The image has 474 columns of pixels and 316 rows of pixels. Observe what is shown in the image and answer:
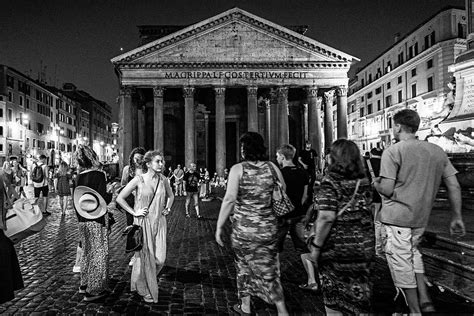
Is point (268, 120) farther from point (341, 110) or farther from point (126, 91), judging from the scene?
point (126, 91)

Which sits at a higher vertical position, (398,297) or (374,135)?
(374,135)

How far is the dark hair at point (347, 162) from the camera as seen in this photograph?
10.4ft

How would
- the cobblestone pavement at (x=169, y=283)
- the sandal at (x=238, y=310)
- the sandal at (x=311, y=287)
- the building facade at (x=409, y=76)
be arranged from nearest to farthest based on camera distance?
the sandal at (x=238, y=310)
the cobblestone pavement at (x=169, y=283)
the sandal at (x=311, y=287)
the building facade at (x=409, y=76)

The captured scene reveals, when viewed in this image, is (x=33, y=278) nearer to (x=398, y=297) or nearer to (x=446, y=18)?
(x=398, y=297)

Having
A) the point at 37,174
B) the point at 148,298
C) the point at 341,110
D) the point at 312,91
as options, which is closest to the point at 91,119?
the point at 312,91

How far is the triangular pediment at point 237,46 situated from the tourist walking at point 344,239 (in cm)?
2860

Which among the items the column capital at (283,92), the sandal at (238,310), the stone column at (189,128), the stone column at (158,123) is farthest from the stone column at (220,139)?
the sandal at (238,310)

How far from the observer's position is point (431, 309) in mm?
3977

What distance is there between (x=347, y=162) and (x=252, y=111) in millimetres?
27709

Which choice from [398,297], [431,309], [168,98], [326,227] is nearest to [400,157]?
[326,227]

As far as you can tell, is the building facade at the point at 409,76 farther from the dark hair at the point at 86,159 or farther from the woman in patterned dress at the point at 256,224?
the woman in patterned dress at the point at 256,224

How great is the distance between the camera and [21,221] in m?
3.42

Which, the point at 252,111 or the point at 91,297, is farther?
the point at 252,111

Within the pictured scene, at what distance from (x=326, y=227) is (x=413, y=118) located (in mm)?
1573
